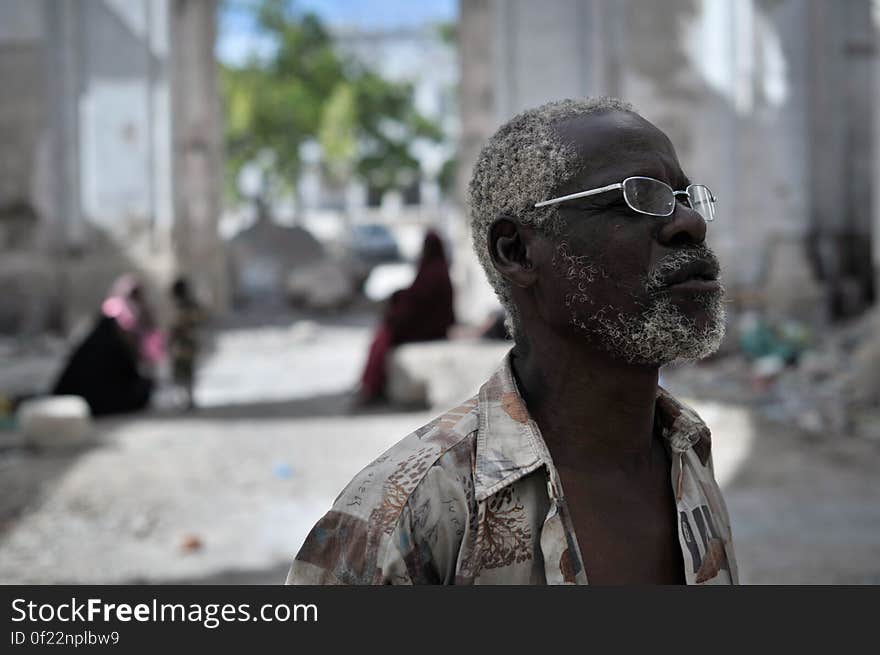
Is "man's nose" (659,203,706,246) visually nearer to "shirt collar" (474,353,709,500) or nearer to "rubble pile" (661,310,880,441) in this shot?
"shirt collar" (474,353,709,500)

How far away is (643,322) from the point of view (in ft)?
4.95

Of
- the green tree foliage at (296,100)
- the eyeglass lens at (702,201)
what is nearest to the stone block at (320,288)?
the green tree foliage at (296,100)

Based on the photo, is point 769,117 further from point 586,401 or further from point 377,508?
point 377,508

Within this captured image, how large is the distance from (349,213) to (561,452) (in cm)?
4504

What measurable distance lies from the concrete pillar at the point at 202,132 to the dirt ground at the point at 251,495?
6967 millimetres

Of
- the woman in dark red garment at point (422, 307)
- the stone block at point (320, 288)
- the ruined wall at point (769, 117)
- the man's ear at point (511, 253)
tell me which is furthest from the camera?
the stone block at point (320, 288)

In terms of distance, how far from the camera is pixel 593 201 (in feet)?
4.94

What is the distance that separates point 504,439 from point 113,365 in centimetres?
792

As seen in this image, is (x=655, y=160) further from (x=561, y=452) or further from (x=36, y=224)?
(x=36, y=224)

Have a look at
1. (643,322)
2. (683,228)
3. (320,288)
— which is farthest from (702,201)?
(320,288)

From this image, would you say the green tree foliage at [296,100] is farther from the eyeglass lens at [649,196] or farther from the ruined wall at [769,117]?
the eyeglass lens at [649,196]

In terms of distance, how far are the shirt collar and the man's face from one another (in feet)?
0.50

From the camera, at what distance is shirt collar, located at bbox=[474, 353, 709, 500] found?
136cm

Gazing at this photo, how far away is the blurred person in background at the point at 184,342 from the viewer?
9.04 metres
